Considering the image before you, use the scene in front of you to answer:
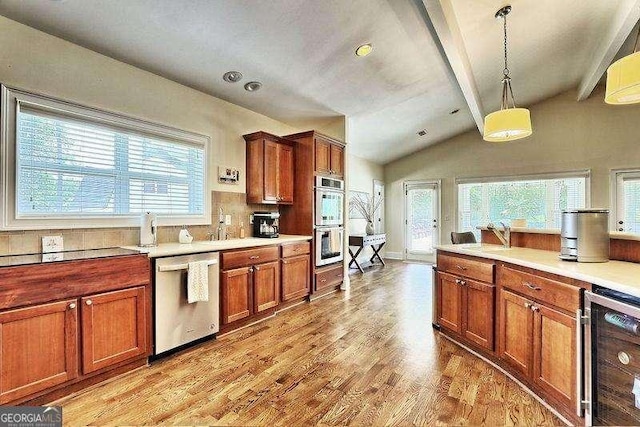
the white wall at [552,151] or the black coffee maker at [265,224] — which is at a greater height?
the white wall at [552,151]

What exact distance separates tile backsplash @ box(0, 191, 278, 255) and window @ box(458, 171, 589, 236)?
494 centimetres

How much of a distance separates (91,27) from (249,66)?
128 cm

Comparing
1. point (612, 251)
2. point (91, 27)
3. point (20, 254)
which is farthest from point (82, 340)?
point (612, 251)

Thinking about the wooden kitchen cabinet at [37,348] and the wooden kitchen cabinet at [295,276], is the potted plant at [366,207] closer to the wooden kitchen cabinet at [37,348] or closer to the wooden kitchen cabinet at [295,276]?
the wooden kitchen cabinet at [295,276]

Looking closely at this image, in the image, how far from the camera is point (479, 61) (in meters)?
4.08

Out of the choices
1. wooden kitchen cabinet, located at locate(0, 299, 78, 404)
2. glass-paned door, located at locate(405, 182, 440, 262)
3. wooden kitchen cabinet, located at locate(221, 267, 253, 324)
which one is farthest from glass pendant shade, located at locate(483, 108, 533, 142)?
glass-paned door, located at locate(405, 182, 440, 262)

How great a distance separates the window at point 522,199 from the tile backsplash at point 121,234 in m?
4.94

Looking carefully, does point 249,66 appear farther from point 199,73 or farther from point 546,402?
point 546,402

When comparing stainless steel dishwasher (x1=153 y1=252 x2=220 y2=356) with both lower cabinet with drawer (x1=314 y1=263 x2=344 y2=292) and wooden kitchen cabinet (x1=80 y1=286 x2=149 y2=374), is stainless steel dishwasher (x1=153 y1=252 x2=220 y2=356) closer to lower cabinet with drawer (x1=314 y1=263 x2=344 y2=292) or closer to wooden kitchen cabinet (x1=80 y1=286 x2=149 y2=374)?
wooden kitchen cabinet (x1=80 y1=286 x2=149 y2=374)

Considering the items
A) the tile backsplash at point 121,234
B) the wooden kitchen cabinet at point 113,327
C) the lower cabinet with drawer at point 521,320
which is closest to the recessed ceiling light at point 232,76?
the tile backsplash at point 121,234

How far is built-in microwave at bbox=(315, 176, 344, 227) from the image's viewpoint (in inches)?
165

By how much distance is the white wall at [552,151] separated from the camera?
533cm

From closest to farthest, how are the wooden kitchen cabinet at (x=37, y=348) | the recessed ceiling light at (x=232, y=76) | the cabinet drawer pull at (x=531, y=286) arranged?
the wooden kitchen cabinet at (x=37, y=348)
the cabinet drawer pull at (x=531, y=286)
the recessed ceiling light at (x=232, y=76)

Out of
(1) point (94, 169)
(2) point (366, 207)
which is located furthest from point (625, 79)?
(2) point (366, 207)
